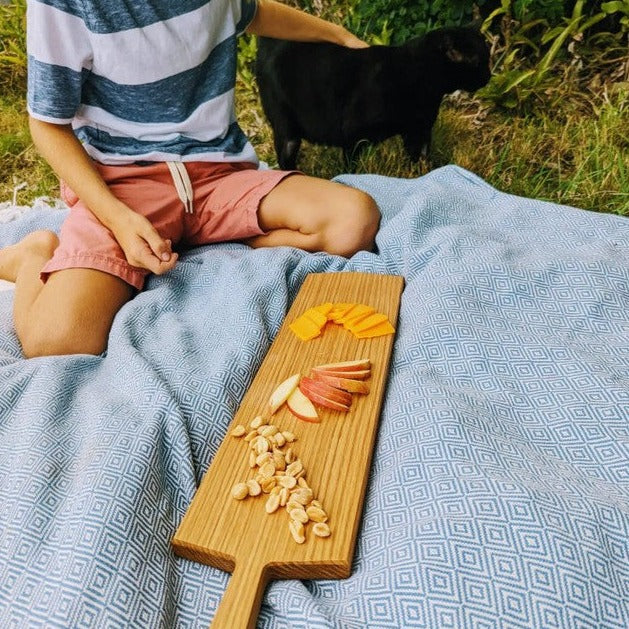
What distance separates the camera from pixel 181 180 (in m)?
1.40

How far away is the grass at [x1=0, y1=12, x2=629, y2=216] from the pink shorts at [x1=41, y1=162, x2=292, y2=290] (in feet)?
2.28

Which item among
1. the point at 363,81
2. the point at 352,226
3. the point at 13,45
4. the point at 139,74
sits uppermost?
the point at 139,74

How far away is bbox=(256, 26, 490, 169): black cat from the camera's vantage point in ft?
5.89

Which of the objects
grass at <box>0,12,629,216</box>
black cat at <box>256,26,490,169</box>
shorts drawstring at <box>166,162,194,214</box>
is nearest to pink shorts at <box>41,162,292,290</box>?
shorts drawstring at <box>166,162,194,214</box>

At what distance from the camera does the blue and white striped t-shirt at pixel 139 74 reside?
1.20 m

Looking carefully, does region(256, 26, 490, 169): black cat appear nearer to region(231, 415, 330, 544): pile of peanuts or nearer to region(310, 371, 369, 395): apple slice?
region(310, 371, 369, 395): apple slice

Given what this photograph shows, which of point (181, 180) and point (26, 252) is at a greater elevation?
point (181, 180)

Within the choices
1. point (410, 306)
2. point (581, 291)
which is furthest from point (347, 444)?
point (581, 291)

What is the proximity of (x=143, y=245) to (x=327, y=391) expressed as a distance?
1.81 feet

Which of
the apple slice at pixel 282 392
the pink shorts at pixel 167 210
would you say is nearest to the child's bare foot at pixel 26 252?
the pink shorts at pixel 167 210

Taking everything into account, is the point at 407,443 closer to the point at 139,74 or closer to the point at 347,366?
the point at 347,366

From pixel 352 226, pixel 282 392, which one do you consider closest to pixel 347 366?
pixel 282 392

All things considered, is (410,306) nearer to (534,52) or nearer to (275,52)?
(275,52)

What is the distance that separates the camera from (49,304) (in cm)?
115
